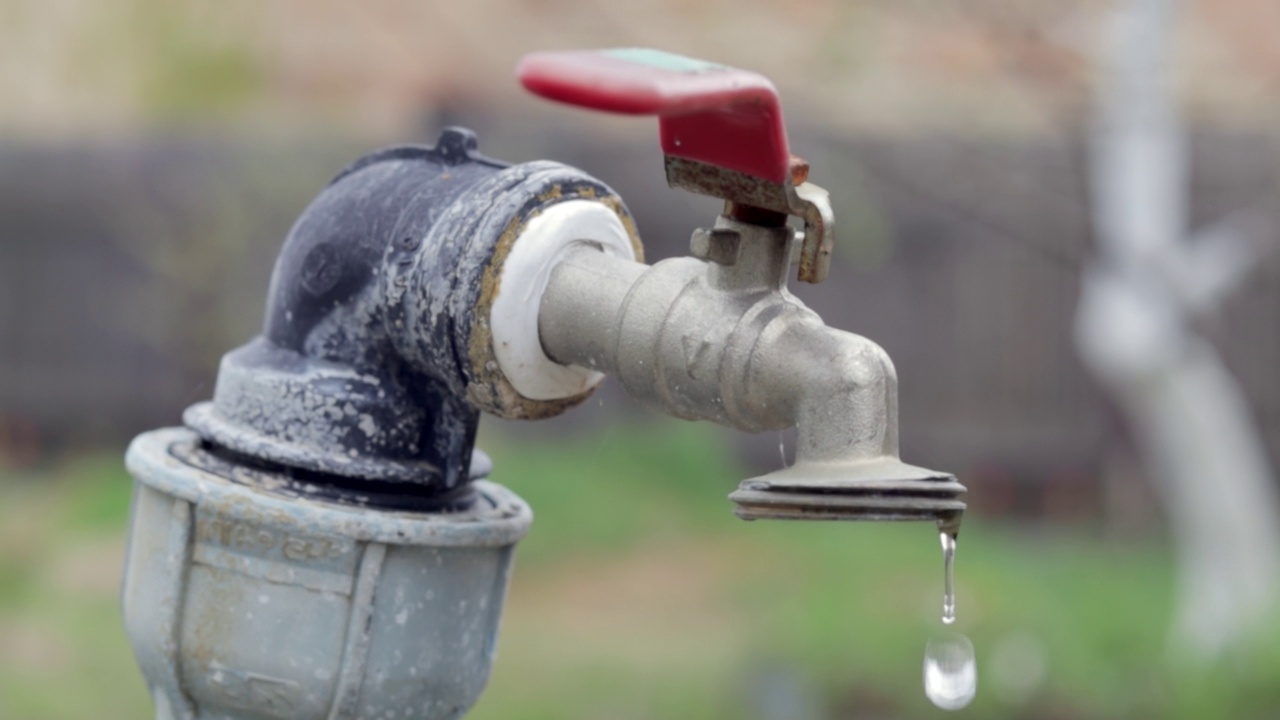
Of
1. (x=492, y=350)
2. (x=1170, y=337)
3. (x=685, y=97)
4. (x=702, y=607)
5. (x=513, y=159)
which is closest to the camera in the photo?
(x=685, y=97)

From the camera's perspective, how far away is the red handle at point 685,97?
2.98ft

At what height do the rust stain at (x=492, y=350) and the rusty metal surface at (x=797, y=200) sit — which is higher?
the rusty metal surface at (x=797, y=200)

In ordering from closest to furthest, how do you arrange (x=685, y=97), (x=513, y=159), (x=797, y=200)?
(x=685, y=97)
(x=797, y=200)
(x=513, y=159)

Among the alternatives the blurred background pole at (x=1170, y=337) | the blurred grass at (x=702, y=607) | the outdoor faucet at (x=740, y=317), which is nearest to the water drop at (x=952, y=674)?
the outdoor faucet at (x=740, y=317)

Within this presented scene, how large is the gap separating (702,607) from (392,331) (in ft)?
12.1

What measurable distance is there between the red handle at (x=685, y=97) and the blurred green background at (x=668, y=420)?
9.74ft

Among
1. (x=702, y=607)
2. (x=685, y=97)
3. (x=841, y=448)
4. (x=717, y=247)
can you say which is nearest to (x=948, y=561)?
(x=841, y=448)

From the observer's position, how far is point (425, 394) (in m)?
1.22

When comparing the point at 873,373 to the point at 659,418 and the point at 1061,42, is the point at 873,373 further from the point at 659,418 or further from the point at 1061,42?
the point at 659,418

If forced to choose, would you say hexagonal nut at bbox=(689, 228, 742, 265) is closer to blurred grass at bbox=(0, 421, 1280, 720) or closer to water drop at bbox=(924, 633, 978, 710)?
water drop at bbox=(924, 633, 978, 710)

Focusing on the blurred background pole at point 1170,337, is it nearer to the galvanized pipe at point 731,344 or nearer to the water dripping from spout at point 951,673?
the water dripping from spout at point 951,673

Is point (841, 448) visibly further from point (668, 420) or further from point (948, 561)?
point (668, 420)

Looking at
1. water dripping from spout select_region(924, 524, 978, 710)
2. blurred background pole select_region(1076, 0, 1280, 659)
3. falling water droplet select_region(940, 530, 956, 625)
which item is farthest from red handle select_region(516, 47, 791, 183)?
blurred background pole select_region(1076, 0, 1280, 659)

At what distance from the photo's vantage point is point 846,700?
382 cm
